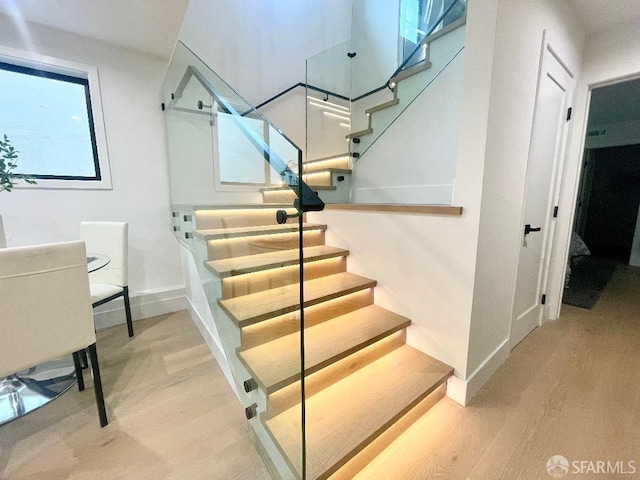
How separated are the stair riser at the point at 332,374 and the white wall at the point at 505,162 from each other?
1.53ft

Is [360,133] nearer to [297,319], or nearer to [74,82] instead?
[297,319]

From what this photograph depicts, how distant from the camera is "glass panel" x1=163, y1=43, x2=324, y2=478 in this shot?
1070 mm

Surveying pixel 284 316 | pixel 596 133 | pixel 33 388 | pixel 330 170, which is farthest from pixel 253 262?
pixel 596 133

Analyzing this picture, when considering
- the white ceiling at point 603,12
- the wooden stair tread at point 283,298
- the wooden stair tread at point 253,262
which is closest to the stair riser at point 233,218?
the wooden stair tread at point 253,262

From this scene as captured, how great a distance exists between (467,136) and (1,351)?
2350mm

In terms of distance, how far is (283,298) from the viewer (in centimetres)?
119

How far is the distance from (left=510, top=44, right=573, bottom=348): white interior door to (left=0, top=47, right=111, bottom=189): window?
3.57 m

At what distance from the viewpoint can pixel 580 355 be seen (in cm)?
193

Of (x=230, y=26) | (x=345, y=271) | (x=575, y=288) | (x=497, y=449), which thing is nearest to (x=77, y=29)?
(x=230, y=26)

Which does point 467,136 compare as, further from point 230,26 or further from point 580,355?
point 230,26

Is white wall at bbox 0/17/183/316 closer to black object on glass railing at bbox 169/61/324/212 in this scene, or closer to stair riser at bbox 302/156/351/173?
black object on glass railing at bbox 169/61/324/212

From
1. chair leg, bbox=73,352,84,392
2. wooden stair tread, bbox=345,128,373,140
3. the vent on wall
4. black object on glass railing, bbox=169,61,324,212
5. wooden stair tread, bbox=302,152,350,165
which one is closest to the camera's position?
black object on glass railing, bbox=169,61,324,212

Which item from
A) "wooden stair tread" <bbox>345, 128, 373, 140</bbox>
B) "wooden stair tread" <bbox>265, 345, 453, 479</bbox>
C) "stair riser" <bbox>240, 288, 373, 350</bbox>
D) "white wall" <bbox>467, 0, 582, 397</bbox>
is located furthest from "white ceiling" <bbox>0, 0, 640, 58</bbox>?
"wooden stair tread" <bbox>265, 345, 453, 479</bbox>

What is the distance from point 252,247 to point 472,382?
1520mm
